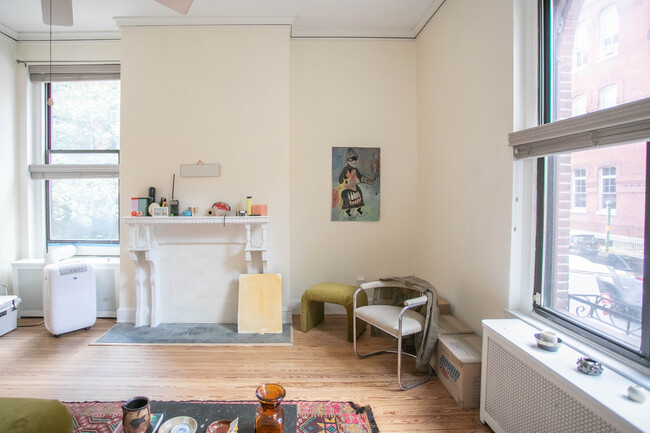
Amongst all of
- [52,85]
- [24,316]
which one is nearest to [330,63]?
[52,85]

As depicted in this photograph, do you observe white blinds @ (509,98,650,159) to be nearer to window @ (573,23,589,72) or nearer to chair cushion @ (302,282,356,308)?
window @ (573,23,589,72)

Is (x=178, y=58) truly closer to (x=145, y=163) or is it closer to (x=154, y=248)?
(x=145, y=163)

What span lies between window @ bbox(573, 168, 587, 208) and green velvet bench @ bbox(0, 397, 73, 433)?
9.39ft

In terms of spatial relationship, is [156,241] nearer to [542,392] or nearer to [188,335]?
[188,335]

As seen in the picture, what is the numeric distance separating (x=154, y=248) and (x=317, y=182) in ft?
6.42

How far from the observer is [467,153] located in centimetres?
279

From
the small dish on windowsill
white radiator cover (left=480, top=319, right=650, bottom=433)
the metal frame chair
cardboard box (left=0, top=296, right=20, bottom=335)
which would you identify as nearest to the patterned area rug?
the metal frame chair

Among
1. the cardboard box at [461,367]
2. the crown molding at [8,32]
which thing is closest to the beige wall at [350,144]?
the cardboard box at [461,367]

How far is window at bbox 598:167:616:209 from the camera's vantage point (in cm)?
170

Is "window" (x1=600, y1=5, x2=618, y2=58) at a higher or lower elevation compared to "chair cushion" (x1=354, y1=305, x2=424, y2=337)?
higher

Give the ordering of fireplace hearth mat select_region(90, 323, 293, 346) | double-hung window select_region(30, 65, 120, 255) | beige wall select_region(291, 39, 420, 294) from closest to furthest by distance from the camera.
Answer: fireplace hearth mat select_region(90, 323, 293, 346)
beige wall select_region(291, 39, 420, 294)
double-hung window select_region(30, 65, 120, 255)

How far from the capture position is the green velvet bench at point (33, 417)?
129 centimetres

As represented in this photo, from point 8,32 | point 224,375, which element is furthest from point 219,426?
point 8,32

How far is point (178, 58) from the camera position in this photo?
3.54 m
